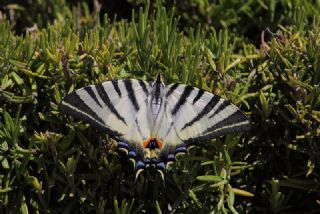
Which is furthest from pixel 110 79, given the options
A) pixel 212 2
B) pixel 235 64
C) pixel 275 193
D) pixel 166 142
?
pixel 212 2

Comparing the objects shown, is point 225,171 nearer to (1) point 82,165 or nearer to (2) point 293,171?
(2) point 293,171

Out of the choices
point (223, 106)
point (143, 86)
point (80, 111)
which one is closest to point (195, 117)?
point (223, 106)

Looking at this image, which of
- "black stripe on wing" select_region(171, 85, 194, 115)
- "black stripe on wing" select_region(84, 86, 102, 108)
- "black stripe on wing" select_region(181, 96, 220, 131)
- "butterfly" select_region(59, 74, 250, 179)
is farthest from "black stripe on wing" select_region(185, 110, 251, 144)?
"black stripe on wing" select_region(84, 86, 102, 108)

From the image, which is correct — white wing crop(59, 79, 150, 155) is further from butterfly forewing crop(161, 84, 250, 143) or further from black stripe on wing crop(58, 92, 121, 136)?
butterfly forewing crop(161, 84, 250, 143)

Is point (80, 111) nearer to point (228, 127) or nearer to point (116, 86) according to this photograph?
point (116, 86)

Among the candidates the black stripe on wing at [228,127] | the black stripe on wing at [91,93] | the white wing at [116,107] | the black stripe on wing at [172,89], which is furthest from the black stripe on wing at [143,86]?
the black stripe on wing at [228,127]

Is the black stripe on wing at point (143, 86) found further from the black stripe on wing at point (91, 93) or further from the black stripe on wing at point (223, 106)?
the black stripe on wing at point (223, 106)
